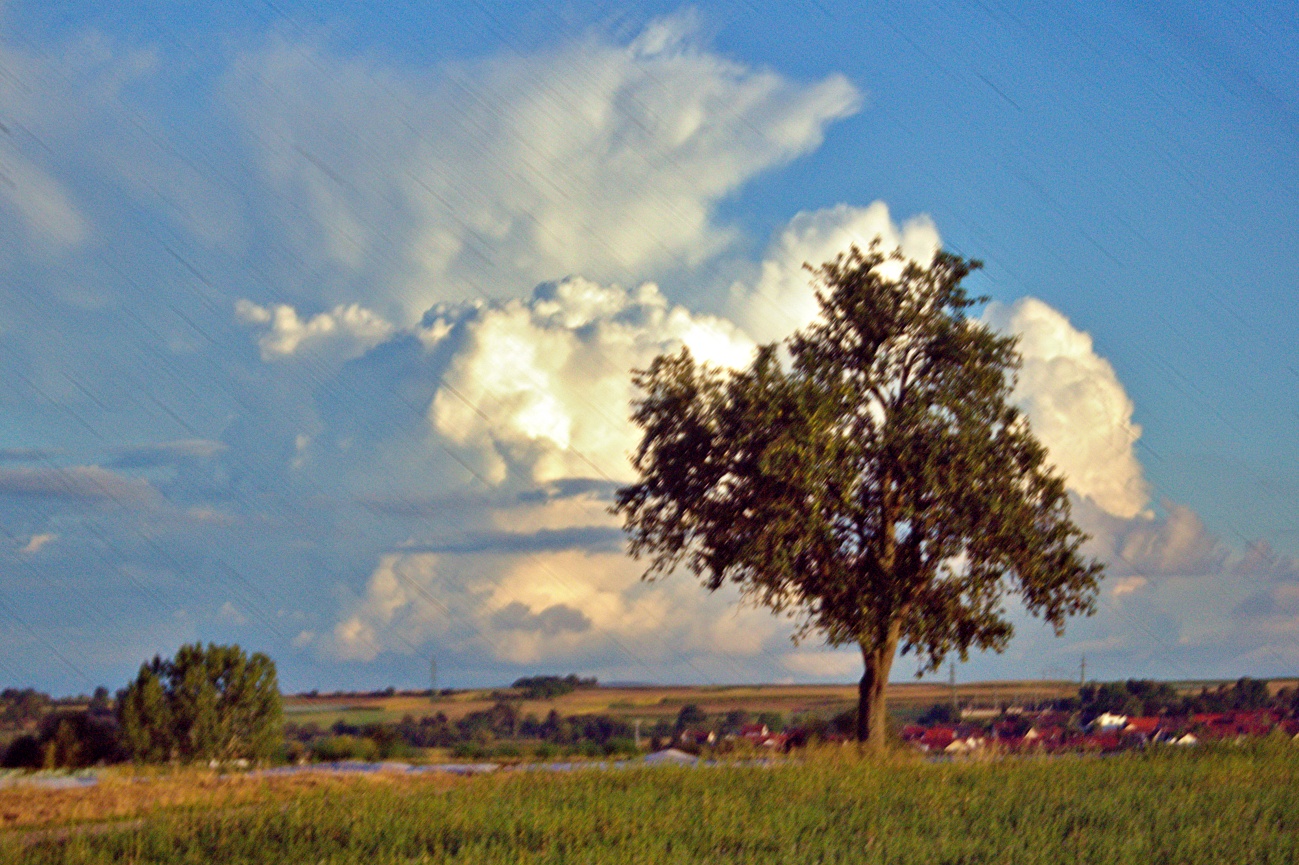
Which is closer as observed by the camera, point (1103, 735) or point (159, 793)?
point (159, 793)

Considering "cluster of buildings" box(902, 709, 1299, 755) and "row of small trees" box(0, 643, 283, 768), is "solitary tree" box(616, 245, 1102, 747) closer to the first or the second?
"cluster of buildings" box(902, 709, 1299, 755)

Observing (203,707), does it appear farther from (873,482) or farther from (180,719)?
(873,482)

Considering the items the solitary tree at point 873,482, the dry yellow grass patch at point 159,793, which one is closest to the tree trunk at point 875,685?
the solitary tree at point 873,482

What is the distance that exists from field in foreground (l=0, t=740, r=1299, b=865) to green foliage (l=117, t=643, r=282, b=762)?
15.1m

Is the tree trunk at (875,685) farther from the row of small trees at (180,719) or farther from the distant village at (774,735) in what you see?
the row of small trees at (180,719)

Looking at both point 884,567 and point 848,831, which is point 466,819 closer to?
point 848,831

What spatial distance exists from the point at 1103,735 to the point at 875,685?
25.4ft

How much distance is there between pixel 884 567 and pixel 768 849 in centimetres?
1311

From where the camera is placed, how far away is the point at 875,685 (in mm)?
25203

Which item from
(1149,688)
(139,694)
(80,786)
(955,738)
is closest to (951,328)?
(955,738)

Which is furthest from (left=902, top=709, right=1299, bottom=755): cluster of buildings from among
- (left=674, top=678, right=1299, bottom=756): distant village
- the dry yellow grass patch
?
the dry yellow grass patch

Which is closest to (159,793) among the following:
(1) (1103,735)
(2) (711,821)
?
(2) (711,821)

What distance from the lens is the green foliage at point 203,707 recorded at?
95.7ft

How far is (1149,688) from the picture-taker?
4638cm
